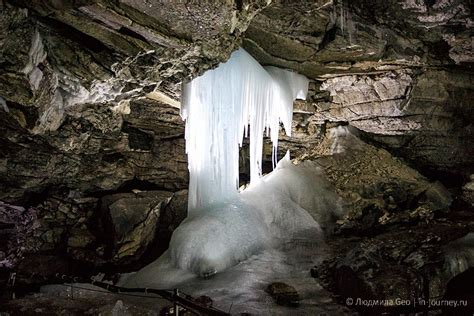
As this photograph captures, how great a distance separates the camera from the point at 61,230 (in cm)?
1377

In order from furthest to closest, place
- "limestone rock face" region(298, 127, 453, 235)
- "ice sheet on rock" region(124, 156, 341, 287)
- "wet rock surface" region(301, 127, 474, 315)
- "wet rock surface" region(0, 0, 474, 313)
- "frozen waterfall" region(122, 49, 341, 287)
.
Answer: "limestone rock face" region(298, 127, 453, 235), "frozen waterfall" region(122, 49, 341, 287), "ice sheet on rock" region(124, 156, 341, 287), "wet rock surface" region(301, 127, 474, 315), "wet rock surface" region(0, 0, 474, 313)

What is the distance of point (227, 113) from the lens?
379 inches

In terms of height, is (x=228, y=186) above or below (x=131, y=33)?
below

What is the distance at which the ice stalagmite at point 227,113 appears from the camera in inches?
363

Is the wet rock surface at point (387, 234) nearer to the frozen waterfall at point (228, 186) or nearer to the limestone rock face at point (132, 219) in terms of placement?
the frozen waterfall at point (228, 186)

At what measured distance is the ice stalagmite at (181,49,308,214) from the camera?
30.2 ft

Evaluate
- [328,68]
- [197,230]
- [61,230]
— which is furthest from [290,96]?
[61,230]

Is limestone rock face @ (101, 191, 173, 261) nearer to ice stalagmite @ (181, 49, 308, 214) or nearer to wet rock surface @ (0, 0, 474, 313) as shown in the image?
wet rock surface @ (0, 0, 474, 313)

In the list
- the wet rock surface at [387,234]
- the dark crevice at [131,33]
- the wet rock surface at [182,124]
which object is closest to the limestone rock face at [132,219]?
the wet rock surface at [182,124]

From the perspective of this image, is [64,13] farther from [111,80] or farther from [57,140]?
[57,140]

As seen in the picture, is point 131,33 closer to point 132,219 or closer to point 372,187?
point 132,219

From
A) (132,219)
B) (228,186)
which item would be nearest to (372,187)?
(228,186)

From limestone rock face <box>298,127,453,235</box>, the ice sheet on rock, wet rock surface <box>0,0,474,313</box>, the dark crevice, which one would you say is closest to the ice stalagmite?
wet rock surface <box>0,0,474,313</box>

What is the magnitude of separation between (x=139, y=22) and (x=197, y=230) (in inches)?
220
